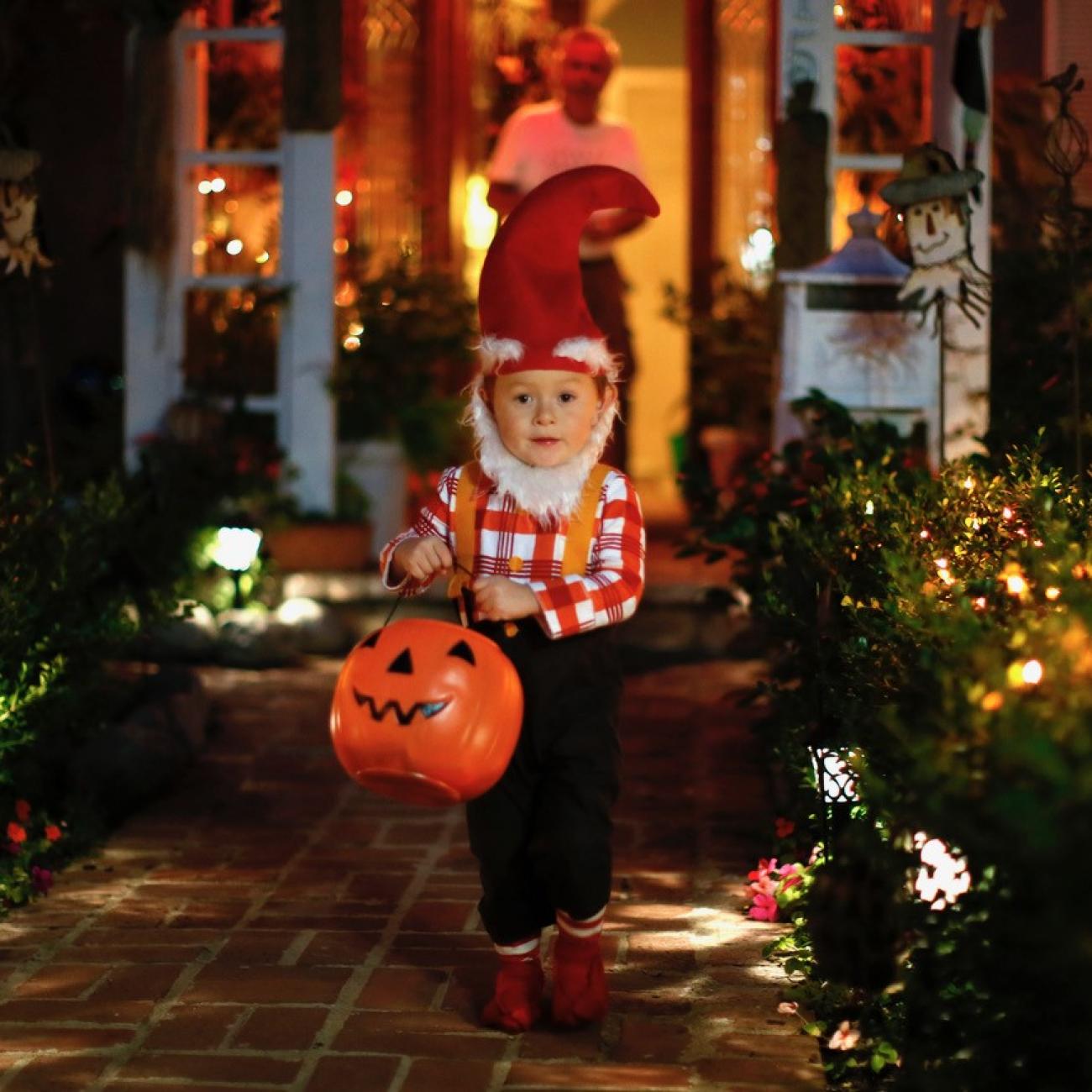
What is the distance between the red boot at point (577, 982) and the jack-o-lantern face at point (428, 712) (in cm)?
43

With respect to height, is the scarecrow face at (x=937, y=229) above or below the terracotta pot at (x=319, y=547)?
above

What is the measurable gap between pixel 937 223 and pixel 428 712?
306 centimetres

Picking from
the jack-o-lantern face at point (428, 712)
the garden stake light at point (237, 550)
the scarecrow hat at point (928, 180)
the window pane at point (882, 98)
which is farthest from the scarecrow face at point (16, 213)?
the window pane at point (882, 98)

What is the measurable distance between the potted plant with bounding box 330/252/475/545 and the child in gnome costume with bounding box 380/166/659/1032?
4859 mm

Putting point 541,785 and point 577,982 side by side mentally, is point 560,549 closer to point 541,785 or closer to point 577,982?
point 541,785

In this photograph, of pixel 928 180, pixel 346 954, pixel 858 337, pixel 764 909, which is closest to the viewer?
pixel 346 954

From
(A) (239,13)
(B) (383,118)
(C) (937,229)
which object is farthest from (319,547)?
(B) (383,118)

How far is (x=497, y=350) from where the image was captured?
390cm

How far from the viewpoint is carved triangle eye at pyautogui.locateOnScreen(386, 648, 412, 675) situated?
11.6 ft

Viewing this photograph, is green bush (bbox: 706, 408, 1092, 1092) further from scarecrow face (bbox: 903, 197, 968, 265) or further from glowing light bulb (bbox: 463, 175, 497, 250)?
glowing light bulb (bbox: 463, 175, 497, 250)

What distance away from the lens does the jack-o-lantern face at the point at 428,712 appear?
349cm

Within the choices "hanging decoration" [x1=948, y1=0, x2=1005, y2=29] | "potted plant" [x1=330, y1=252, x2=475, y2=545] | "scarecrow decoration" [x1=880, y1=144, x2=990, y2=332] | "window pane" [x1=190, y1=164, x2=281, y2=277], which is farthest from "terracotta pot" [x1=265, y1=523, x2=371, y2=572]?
"hanging decoration" [x1=948, y1=0, x2=1005, y2=29]

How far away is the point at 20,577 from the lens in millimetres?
4930

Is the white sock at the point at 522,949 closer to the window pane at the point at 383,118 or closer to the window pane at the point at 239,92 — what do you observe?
the window pane at the point at 239,92
